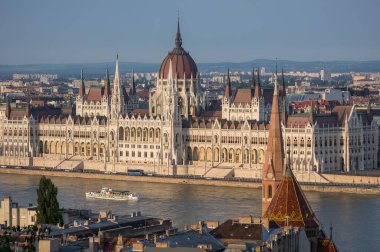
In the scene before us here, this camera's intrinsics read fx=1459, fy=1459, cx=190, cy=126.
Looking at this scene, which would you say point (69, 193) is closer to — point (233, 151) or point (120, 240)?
point (233, 151)

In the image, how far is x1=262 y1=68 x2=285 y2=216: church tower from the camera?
146 ft

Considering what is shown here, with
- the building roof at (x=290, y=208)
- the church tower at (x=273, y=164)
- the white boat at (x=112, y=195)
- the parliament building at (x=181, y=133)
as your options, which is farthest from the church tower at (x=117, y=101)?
the building roof at (x=290, y=208)

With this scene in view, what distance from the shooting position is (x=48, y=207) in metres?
43.9

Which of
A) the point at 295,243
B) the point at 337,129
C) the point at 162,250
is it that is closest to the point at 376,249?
the point at 295,243

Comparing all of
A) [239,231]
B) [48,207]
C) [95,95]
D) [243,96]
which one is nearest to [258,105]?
[243,96]

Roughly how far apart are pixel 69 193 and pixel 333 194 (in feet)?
42.7

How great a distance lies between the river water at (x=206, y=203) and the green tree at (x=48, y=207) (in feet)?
33.5

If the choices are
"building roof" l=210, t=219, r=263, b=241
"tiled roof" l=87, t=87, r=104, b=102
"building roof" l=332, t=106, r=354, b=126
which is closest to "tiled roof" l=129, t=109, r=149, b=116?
"tiled roof" l=87, t=87, r=104, b=102

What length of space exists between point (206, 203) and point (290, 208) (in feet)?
90.3

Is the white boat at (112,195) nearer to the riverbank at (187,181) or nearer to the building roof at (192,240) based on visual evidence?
the riverbank at (187,181)

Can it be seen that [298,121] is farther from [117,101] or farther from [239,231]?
[239,231]

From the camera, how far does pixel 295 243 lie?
120 feet

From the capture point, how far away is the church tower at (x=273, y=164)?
44.5 metres

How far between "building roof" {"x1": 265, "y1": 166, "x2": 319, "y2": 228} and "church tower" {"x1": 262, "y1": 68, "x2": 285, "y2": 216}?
2.97m
